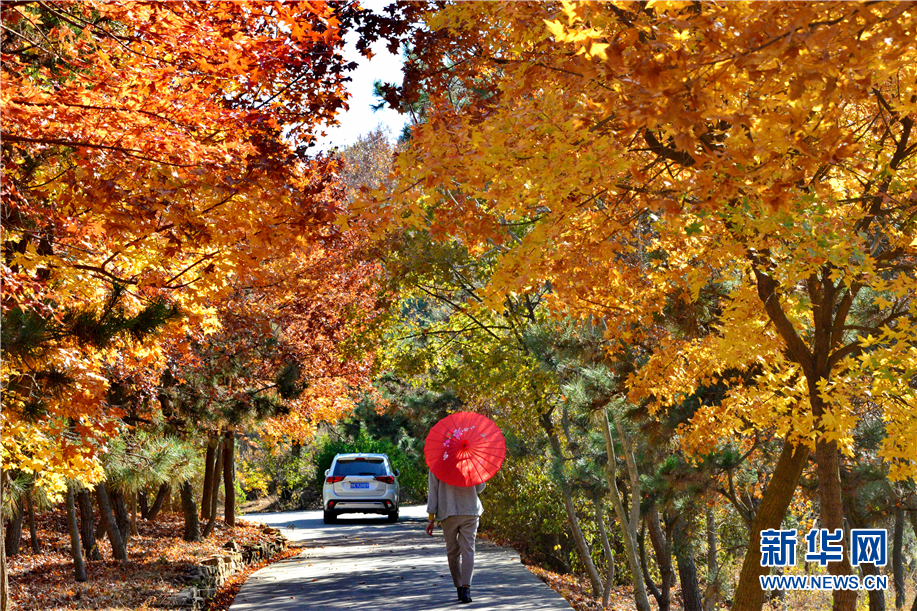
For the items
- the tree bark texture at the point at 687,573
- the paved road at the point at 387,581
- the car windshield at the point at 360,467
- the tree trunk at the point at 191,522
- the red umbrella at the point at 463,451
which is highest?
the red umbrella at the point at 463,451

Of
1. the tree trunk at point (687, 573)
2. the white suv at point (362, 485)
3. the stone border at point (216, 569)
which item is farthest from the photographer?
the white suv at point (362, 485)

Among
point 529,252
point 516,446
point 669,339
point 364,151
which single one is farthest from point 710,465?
point 364,151

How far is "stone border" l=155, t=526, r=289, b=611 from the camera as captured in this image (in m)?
9.13

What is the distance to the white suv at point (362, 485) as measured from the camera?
19.6 m

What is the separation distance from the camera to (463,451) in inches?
334

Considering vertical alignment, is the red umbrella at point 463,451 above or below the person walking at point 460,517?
above

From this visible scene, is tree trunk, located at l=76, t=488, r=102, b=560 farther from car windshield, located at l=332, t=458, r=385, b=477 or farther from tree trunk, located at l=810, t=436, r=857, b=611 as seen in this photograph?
tree trunk, located at l=810, t=436, r=857, b=611

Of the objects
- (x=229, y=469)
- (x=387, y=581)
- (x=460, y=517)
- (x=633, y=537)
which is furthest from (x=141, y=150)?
A: (x=229, y=469)

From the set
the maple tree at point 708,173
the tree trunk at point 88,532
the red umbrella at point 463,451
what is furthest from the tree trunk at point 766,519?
the tree trunk at point 88,532

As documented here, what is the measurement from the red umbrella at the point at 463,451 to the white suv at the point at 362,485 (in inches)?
450

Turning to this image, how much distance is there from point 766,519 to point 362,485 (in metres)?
13.2

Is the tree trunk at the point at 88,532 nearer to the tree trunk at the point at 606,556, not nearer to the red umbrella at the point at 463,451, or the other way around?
the red umbrella at the point at 463,451

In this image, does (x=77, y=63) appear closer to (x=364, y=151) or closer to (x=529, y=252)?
(x=529, y=252)

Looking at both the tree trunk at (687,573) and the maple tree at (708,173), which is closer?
the maple tree at (708,173)
